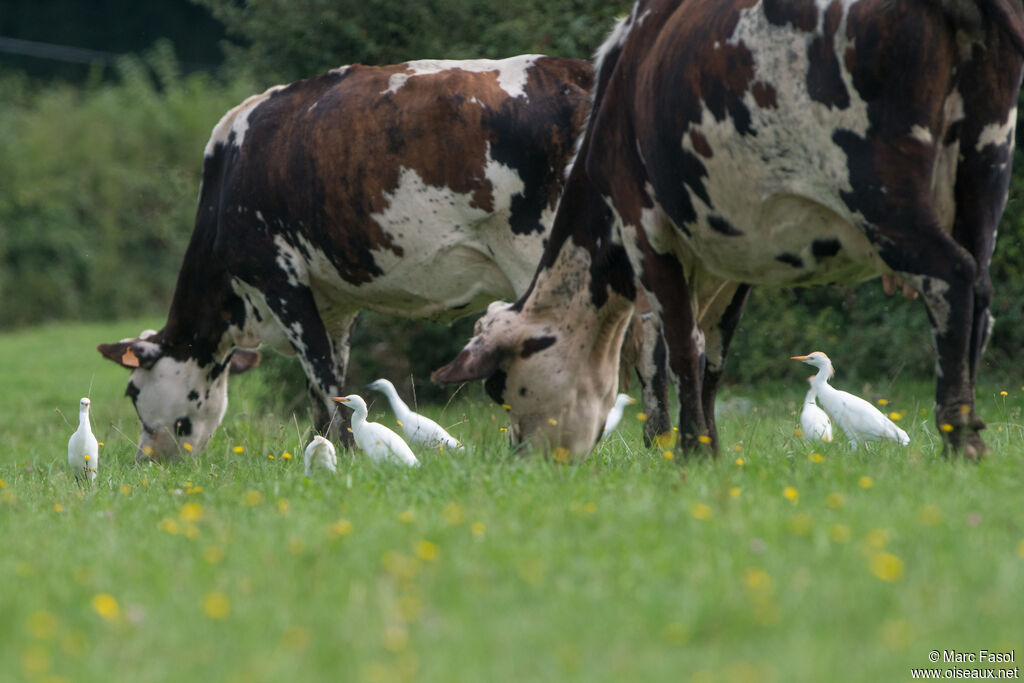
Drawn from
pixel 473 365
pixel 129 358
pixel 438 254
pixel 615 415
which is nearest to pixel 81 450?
pixel 129 358

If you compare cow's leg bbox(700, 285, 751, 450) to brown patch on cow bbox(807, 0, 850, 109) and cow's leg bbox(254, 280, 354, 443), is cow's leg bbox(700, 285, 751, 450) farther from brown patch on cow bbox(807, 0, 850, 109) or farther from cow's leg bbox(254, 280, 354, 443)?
cow's leg bbox(254, 280, 354, 443)

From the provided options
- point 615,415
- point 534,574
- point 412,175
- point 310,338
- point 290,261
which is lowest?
point 615,415

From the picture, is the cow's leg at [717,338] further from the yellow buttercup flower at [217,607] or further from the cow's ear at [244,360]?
the cow's ear at [244,360]

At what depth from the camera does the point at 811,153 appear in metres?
5.05

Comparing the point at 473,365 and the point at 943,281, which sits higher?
the point at 943,281

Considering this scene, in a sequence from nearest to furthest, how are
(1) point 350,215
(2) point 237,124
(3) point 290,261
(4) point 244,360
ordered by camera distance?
(1) point 350,215, (3) point 290,261, (2) point 237,124, (4) point 244,360

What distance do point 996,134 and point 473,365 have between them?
8.69 ft

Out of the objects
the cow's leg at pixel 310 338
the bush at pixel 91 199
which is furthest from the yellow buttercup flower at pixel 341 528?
the bush at pixel 91 199

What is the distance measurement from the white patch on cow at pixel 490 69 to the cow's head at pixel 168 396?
254 centimetres

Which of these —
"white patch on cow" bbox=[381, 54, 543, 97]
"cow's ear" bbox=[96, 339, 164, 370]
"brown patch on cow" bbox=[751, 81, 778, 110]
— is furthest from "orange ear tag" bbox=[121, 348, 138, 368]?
"brown patch on cow" bbox=[751, 81, 778, 110]

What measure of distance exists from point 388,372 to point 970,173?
855 centimetres

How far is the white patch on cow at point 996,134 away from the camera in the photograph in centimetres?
496

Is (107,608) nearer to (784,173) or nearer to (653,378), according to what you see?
(784,173)

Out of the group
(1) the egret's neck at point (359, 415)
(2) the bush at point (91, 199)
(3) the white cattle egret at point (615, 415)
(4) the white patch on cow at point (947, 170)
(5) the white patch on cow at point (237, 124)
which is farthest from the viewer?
(2) the bush at point (91, 199)
